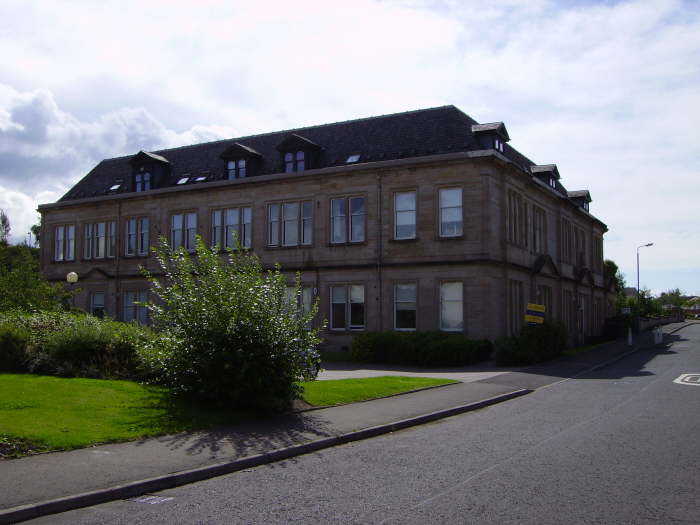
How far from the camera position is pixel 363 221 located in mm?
35062

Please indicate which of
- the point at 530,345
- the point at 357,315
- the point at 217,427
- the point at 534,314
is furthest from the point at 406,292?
the point at 217,427

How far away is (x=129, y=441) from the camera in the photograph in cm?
1103

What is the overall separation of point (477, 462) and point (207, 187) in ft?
107

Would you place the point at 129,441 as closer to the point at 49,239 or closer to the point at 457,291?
the point at 457,291

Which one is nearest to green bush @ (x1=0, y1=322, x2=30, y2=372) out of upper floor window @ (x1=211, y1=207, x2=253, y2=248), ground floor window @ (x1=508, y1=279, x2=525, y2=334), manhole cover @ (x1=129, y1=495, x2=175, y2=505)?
manhole cover @ (x1=129, y1=495, x2=175, y2=505)

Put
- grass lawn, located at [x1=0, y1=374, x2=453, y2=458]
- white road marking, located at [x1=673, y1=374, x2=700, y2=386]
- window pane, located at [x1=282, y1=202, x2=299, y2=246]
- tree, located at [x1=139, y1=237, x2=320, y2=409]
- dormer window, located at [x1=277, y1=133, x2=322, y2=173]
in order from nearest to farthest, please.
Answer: grass lawn, located at [x1=0, y1=374, x2=453, y2=458] < tree, located at [x1=139, y1=237, x2=320, y2=409] < white road marking, located at [x1=673, y1=374, x2=700, y2=386] < window pane, located at [x1=282, y1=202, x2=299, y2=246] < dormer window, located at [x1=277, y1=133, x2=322, y2=173]

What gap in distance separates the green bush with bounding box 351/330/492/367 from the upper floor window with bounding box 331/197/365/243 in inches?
232

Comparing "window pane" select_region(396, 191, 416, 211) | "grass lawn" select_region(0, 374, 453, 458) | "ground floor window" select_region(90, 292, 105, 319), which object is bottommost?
"grass lawn" select_region(0, 374, 453, 458)

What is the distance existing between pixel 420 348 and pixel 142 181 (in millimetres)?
23156

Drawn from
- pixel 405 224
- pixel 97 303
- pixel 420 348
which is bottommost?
pixel 420 348

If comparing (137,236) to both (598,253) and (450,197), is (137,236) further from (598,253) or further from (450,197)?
(598,253)

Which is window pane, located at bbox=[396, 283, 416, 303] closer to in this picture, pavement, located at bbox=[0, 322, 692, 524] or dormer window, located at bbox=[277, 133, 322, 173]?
dormer window, located at bbox=[277, 133, 322, 173]

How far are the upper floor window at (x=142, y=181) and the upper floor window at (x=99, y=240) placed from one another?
266 centimetres

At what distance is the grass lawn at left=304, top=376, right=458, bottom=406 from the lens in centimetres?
1609
